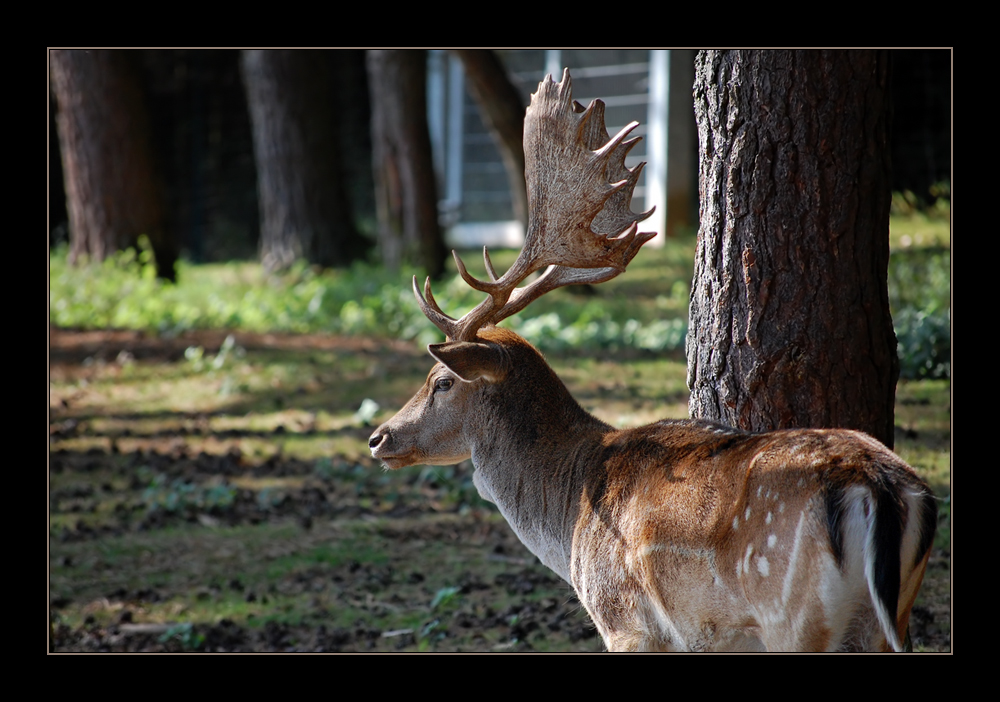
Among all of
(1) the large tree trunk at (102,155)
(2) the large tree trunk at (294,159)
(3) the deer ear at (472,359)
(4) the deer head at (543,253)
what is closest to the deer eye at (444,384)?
(4) the deer head at (543,253)

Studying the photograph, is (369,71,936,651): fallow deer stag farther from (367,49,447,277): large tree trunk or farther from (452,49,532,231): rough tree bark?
(367,49,447,277): large tree trunk

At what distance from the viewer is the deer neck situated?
11.8 ft

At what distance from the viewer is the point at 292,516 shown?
6324 millimetres

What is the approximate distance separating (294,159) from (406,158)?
184 cm

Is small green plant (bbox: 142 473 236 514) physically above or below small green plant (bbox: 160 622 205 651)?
above

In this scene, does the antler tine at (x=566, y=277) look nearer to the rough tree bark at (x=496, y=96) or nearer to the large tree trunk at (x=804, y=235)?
the large tree trunk at (x=804, y=235)

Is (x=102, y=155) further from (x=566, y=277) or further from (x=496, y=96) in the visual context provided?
(x=566, y=277)

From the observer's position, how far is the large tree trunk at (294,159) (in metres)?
13.2

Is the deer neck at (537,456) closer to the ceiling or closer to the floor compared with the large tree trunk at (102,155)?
closer to the floor

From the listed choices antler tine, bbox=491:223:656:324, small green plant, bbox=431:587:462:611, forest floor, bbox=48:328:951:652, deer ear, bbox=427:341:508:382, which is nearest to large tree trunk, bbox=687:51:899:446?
antler tine, bbox=491:223:656:324

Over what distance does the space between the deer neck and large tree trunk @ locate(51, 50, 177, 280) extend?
1004 centimetres

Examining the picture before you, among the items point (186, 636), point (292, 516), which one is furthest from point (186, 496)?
point (186, 636)

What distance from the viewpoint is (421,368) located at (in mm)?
9133

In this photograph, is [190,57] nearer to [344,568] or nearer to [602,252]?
[344,568]
